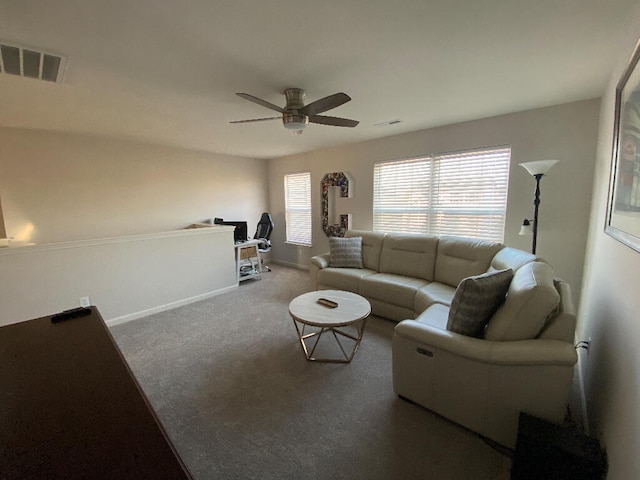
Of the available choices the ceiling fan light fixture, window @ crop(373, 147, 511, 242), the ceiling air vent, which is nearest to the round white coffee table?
the ceiling fan light fixture

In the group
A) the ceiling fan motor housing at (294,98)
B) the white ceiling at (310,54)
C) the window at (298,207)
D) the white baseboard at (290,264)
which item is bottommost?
the white baseboard at (290,264)

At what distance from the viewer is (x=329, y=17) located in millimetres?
1451

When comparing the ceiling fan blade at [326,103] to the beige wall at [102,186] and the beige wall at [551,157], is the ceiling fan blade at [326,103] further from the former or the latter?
the beige wall at [102,186]

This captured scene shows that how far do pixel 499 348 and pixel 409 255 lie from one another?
79.9 inches

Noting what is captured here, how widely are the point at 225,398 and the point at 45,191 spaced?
3913 mm

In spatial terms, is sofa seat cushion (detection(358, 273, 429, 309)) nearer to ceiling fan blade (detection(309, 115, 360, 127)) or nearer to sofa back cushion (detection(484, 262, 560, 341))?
sofa back cushion (detection(484, 262, 560, 341))

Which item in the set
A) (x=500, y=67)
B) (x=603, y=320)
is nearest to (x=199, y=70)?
(x=500, y=67)

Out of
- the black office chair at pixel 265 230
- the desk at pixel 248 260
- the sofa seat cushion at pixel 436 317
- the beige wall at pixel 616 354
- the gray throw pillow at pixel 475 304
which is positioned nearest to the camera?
the beige wall at pixel 616 354

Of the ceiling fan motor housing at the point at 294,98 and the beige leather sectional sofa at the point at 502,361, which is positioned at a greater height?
the ceiling fan motor housing at the point at 294,98

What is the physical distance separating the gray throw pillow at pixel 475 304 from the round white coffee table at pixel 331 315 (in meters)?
0.77

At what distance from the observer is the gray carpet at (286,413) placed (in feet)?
4.89

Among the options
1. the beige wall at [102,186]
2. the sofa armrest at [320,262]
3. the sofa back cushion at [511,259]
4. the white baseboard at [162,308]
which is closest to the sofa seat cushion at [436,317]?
the sofa back cushion at [511,259]

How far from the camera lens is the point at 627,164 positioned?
136 cm

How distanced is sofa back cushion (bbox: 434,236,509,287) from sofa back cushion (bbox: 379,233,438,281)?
3.6 inches
